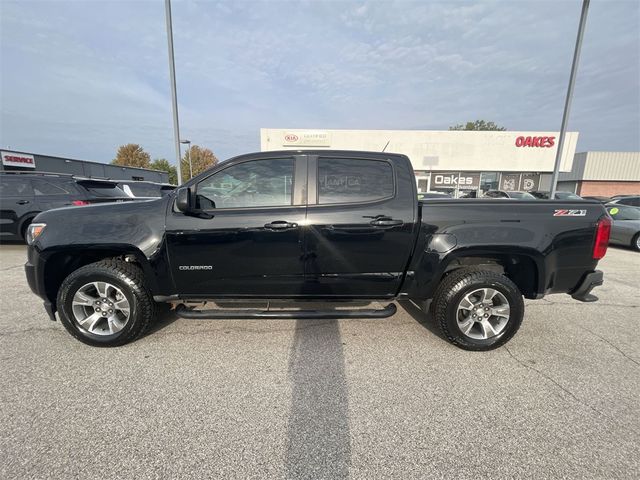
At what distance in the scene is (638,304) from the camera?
439cm

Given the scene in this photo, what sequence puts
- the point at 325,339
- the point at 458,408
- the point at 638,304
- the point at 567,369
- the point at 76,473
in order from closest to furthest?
the point at 76,473, the point at 458,408, the point at 567,369, the point at 325,339, the point at 638,304

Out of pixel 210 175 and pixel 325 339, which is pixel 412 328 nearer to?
pixel 325 339

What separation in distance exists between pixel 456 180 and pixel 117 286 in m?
24.0

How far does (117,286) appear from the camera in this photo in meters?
2.93

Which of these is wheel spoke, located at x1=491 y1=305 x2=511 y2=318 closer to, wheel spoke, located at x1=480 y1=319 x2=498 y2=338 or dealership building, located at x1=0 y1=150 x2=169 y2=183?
wheel spoke, located at x1=480 y1=319 x2=498 y2=338

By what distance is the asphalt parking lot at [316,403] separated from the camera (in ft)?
5.84

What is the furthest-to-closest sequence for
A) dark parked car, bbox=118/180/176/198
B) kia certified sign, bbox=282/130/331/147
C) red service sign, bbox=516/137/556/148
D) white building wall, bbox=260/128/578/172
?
red service sign, bbox=516/137/556/148 < white building wall, bbox=260/128/578/172 < kia certified sign, bbox=282/130/331/147 < dark parked car, bbox=118/180/176/198

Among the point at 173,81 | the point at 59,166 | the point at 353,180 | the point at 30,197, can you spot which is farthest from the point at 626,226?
the point at 59,166

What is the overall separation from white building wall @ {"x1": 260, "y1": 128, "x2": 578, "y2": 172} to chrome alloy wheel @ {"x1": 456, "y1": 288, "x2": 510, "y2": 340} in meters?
20.1

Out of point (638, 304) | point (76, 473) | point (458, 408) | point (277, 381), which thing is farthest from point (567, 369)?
point (76, 473)

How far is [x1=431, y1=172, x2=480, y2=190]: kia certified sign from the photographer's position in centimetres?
2284

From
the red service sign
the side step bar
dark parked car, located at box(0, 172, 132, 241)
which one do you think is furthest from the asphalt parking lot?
the red service sign

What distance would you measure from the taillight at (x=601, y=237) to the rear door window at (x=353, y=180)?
6.64 feet

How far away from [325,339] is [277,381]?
2.65 feet
